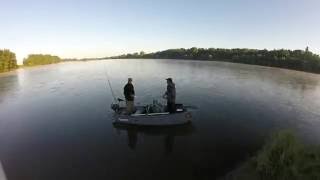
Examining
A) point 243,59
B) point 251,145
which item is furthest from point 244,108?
point 243,59

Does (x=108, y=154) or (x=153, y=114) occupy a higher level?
(x=153, y=114)

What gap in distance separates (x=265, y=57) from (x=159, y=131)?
81.2 m

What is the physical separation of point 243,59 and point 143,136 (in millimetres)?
89745

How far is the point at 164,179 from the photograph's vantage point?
32.3 ft

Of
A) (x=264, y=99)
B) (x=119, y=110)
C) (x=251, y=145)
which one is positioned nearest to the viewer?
(x=251, y=145)

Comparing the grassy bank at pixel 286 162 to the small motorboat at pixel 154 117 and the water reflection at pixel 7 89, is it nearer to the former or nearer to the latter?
the small motorboat at pixel 154 117

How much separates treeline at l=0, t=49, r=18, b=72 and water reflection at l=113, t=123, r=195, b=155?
72.9m

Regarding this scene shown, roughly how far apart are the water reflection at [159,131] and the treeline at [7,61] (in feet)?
239

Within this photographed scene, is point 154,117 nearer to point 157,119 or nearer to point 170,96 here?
point 157,119

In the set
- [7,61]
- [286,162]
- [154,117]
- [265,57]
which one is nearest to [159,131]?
[154,117]

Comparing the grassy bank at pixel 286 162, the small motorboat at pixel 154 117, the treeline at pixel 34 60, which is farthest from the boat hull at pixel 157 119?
the treeline at pixel 34 60

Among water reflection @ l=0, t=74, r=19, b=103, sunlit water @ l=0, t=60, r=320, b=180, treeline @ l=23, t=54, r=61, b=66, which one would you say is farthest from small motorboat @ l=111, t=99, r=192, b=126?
treeline @ l=23, t=54, r=61, b=66

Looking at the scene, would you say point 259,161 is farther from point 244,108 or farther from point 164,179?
point 244,108

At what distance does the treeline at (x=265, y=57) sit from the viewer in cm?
7231
